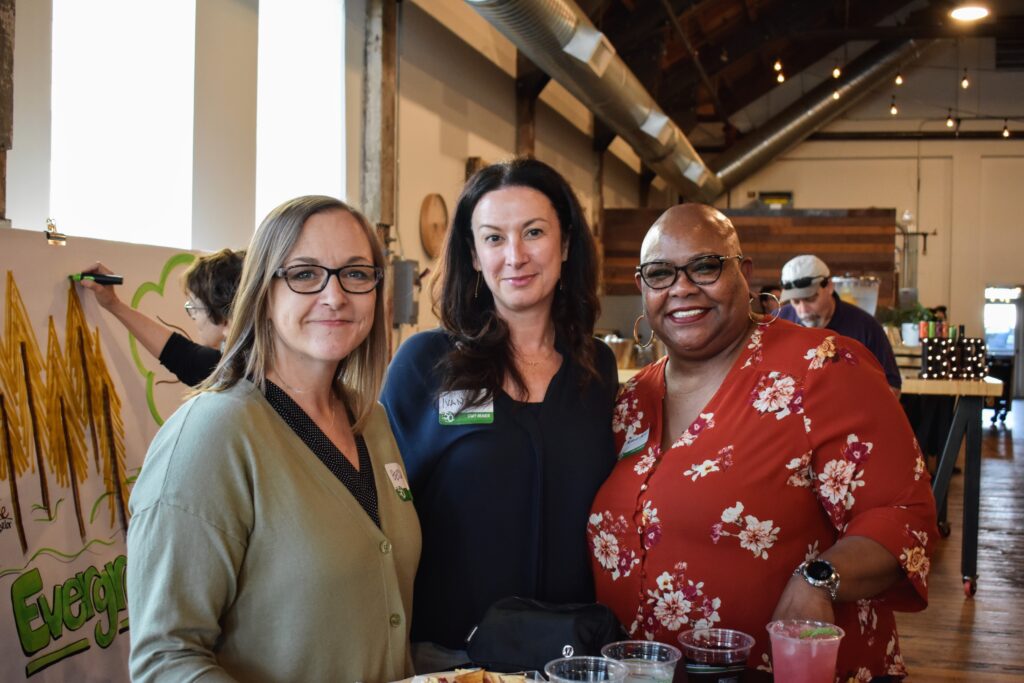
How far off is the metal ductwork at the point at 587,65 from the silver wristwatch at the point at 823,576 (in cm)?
455

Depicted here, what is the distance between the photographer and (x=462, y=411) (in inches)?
77.5

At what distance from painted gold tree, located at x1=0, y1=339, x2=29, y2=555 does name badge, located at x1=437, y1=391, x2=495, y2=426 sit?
57.9 inches

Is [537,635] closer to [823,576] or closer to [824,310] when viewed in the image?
[823,576]

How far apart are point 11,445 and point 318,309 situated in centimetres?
164

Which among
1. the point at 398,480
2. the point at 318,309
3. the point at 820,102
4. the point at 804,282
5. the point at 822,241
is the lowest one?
the point at 398,480

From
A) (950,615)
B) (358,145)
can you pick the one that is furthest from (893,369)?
(358,145)

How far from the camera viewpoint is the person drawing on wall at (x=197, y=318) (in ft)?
10.9

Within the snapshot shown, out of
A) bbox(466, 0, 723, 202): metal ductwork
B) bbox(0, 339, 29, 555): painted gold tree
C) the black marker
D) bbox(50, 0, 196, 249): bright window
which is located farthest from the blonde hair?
bbox(466, 0, 723, 202): metal ductwork

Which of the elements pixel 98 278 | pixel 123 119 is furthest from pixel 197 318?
pixel 123 119

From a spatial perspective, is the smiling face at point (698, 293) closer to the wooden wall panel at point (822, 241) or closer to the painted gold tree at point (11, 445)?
the painted gold tree at point (11, 445)

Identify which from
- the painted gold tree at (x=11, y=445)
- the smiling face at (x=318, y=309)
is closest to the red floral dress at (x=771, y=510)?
the smiling face at (x=318, y=309)

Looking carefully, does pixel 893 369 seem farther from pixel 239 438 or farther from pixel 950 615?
pixel 239 438

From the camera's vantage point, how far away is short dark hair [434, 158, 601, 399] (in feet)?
6.66

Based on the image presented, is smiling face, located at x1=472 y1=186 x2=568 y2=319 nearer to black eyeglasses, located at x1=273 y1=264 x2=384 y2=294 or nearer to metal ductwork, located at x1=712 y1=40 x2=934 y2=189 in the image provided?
black eyeglasses, located at x1=273 y1=264 x2=384 y2=294
